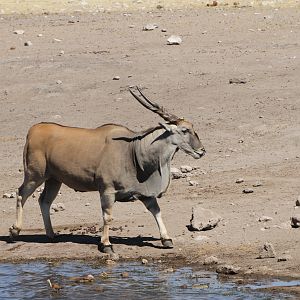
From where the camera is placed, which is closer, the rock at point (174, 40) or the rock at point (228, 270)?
the rock at point (228, 270)

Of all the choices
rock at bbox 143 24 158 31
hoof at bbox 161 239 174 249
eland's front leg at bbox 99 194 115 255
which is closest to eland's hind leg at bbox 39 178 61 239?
eland's front leg at bbox 99 194 115 255

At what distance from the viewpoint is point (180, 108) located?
62.9ft

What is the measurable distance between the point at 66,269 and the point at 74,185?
111cm

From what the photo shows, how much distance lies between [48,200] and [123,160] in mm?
1170

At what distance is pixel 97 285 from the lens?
11.0 m

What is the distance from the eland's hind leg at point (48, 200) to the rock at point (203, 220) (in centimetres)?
153

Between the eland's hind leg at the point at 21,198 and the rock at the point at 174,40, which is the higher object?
the eland's hind leg at the point at 21,198

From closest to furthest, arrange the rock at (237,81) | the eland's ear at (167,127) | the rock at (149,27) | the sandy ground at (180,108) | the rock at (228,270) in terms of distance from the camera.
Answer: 1. the rock at (228,270)
2. the eland's ear at (167,127)
3. the sandy ground at (180,108)
4. the rock at (237,81)
5. the rock at (149,27)

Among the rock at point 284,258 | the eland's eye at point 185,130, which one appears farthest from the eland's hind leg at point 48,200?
the rock at point 284,258

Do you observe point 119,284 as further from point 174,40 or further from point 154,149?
point 174,40

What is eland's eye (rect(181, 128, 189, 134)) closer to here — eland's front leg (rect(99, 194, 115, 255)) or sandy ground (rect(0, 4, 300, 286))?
eland's front leg (rect(99, 194, 115, 255))

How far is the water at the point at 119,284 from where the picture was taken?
10500 mm

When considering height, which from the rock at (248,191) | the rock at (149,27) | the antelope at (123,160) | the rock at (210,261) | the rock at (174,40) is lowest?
the rock at (149,27)

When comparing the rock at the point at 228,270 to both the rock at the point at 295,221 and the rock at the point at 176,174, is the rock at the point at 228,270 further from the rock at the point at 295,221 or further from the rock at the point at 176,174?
the rock at the point at 176,174
